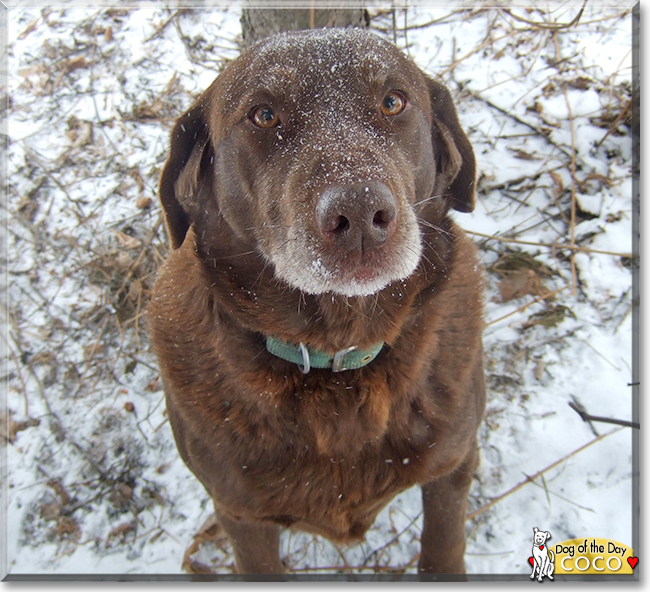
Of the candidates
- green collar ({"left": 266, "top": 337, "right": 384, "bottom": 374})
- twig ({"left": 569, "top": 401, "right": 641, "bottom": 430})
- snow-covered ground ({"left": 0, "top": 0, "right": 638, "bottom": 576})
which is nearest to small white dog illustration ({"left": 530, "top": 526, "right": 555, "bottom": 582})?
snow-covered ground ({"left": 0, "top": 0, "right": 638, "bottom": 576})

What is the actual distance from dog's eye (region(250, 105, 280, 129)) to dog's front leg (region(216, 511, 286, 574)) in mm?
1598

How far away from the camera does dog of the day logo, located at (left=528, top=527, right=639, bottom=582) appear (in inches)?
88.0

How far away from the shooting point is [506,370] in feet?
10.0

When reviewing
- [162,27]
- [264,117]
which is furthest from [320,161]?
[162,27]

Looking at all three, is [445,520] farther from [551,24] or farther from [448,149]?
[551,24]

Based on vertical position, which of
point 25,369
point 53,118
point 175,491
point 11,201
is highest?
point 53,118

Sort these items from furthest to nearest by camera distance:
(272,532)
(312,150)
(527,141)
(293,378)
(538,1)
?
(538,1) → (527,141) → (272,532) → (293,378) → (312,150)

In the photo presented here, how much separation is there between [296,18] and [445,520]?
2.96m

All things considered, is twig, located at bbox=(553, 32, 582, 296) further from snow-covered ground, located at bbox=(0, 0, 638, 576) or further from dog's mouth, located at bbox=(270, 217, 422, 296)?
dog's mouth, located at bbox=(270, 217, 422, 296)

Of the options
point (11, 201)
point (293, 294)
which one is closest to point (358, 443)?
point (293, 294)

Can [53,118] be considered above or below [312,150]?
below

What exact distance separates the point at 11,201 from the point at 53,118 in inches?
30.7

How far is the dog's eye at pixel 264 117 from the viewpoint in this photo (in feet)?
5.81

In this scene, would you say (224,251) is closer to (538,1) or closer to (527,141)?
(527,141)
